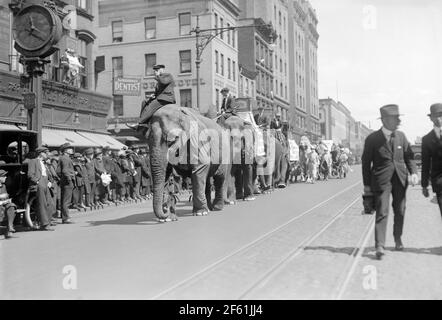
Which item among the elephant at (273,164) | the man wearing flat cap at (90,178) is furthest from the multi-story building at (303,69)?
the man wearing flat cap at (90,178)

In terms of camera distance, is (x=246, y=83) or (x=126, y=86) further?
(x=246, y=83)

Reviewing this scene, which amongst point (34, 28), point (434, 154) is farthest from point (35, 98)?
point (434, 154)

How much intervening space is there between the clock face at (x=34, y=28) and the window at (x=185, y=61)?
3123 cm

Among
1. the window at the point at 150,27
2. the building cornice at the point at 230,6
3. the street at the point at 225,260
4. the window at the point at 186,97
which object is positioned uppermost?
the building cornice at the point at 230,6

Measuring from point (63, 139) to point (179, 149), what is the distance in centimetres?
1367

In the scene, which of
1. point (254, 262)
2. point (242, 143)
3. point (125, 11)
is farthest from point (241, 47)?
point (254, 262)

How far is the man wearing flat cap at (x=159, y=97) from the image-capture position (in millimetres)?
11531

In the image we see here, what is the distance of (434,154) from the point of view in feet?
24.1

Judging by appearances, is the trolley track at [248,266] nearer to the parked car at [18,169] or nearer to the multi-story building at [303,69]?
the parked car at [18,169]

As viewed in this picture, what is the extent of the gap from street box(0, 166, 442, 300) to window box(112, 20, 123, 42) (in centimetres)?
3809

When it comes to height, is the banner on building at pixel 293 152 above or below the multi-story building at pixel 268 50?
below

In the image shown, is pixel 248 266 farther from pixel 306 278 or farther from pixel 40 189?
pixel 40 189

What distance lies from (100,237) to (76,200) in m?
7.04
